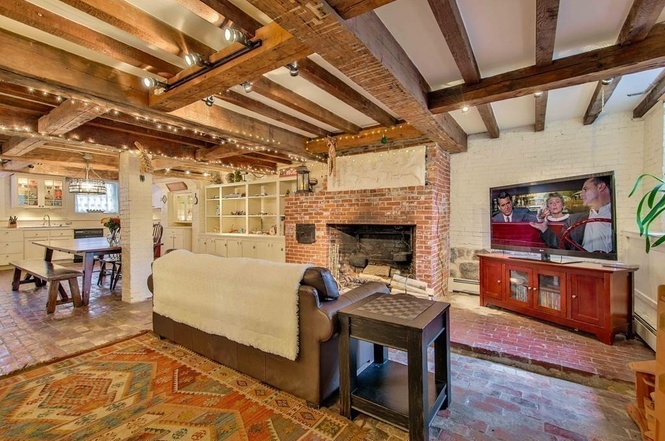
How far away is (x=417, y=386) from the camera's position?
1567 mm

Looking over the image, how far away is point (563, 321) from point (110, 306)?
18.1 ft

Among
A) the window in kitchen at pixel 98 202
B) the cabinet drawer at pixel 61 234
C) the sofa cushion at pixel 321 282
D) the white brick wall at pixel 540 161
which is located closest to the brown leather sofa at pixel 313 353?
the sofa cushion at pixel 321 282

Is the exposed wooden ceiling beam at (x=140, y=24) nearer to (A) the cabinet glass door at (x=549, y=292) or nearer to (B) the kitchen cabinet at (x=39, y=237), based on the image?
(A) the cabinet glass door at (x=549, y=292)

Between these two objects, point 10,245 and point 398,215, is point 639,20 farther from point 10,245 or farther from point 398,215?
point 10,245

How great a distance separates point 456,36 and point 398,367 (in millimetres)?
2288

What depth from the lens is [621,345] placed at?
2.74 m

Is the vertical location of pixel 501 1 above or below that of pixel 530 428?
above

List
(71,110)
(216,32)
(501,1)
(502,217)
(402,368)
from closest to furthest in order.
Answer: (501,1), (216,32), (402,368), (71,110), (502,217)

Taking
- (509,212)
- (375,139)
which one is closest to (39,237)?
(375,139)

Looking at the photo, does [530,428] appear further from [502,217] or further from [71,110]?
[71,110]

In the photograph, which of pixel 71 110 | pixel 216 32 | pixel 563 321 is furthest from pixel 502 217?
Answer: pixel 71 110

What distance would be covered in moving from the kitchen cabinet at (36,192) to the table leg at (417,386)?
10.0m

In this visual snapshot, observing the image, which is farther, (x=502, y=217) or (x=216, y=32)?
(x=502, y=217)

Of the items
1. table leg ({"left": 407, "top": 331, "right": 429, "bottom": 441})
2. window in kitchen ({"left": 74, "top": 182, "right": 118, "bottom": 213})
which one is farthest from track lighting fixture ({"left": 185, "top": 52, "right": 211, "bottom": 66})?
window in kitchen ({"left": 74, "top": 182, "right": 118, "bottom": 213})
